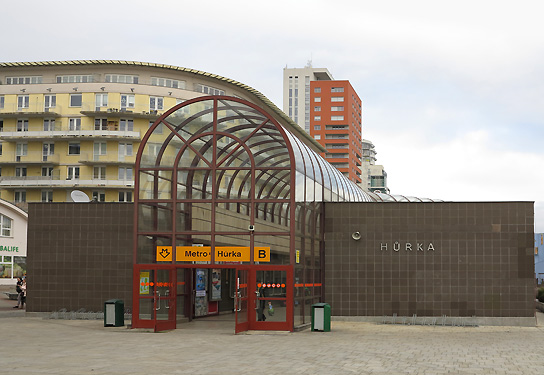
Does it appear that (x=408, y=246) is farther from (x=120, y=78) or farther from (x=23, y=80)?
(x=23, y=80)

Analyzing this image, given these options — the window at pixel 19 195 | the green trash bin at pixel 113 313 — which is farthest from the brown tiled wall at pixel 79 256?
the window at pixel 19 195

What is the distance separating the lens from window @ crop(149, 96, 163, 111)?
238ft

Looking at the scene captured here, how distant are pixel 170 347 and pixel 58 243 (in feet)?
39.9

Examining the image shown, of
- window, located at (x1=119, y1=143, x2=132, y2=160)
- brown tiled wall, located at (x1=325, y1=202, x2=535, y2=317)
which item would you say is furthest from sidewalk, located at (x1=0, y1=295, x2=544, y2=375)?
window, located at (x1=119, y1=143, x2=132, y2=160)

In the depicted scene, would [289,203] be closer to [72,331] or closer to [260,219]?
[260,219]

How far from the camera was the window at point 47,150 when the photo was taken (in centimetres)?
7369

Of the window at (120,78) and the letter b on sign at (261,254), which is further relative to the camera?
the window at (120,78)

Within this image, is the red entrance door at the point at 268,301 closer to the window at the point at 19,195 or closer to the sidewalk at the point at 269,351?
the sidewalk at the point at 269,351

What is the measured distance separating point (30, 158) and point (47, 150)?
1.77 m

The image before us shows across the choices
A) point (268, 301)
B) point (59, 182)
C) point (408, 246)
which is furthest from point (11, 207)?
point (268, 301)

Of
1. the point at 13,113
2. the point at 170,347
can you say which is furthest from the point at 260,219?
the point at 13,113

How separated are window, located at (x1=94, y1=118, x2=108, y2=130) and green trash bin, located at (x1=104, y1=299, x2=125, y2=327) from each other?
50.7m

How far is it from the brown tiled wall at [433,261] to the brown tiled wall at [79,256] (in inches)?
300

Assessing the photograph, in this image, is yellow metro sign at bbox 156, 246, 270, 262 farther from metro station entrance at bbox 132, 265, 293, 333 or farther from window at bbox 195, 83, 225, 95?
window at bbox 195, 83, 225, 95
